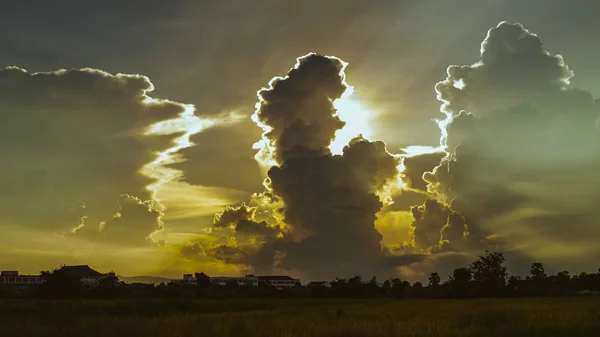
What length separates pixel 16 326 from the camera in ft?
104

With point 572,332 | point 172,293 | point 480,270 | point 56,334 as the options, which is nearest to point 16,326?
point 56,334

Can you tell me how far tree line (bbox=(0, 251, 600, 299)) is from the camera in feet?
297

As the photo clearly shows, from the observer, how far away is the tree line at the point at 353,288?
3558 inches

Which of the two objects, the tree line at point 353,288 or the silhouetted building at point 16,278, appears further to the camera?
the silhouetted building at point 16,278

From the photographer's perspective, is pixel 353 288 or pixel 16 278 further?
pixel 16 278

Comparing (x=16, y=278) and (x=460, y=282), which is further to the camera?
(x=16, y=278)

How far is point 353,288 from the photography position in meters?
124

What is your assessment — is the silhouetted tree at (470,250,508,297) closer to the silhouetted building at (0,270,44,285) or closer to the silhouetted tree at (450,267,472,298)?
the silhouetted tree at (450,267,472,298)

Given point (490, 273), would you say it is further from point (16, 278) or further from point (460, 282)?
point (16, 278)

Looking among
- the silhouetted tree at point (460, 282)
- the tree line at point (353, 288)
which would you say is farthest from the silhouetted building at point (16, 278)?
the silhouetted tree at point (460, 282)

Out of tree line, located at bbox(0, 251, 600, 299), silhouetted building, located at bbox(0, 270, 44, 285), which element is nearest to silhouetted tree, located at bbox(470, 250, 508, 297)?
tree line, located at bbox(0, 251, 600, 299)

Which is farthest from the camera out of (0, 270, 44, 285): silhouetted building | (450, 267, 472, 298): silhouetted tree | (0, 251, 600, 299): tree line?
(0, 270, 44, 285): silhouetted building

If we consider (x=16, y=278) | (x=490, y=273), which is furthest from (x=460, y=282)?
(x=16, y=278)

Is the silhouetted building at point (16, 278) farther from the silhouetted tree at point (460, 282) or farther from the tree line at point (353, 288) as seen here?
the silhouetted tree at point (460, 282)
